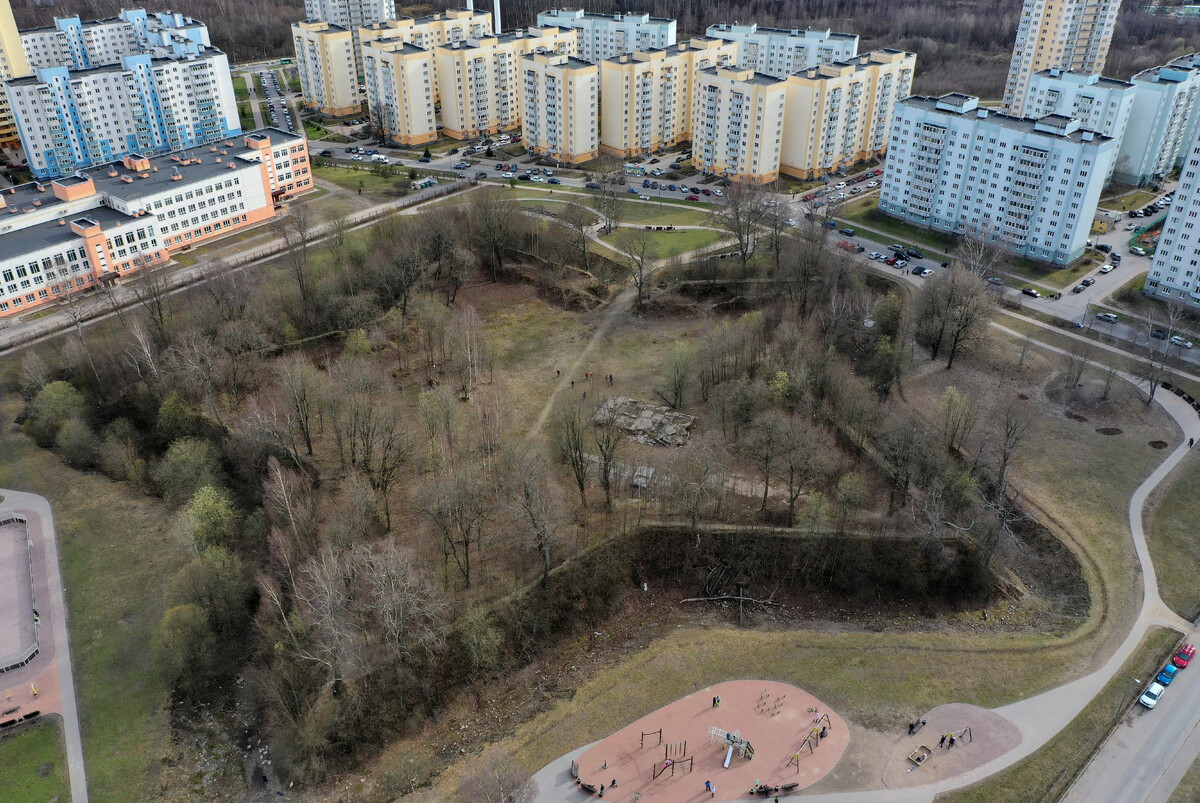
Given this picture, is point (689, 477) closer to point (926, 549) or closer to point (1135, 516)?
point (926, 549)

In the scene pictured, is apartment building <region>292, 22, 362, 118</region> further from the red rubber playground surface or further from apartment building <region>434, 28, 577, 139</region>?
the red rubber playground surface

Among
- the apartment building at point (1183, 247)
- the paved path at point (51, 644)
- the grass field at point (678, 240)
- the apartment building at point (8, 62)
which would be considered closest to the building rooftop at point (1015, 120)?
the apartment building at point (1183, 247)

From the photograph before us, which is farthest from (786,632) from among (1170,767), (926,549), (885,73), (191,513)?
(885,73)

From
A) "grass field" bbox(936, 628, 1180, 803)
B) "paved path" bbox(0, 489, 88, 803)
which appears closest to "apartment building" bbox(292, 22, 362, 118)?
"paved path" bbox(0, 489, 88, 803)

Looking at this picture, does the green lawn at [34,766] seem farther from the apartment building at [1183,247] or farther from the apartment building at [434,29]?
the apartment building at [434,29]

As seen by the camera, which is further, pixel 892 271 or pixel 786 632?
pixel 892 271

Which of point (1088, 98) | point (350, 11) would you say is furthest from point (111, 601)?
point (350, 11)
